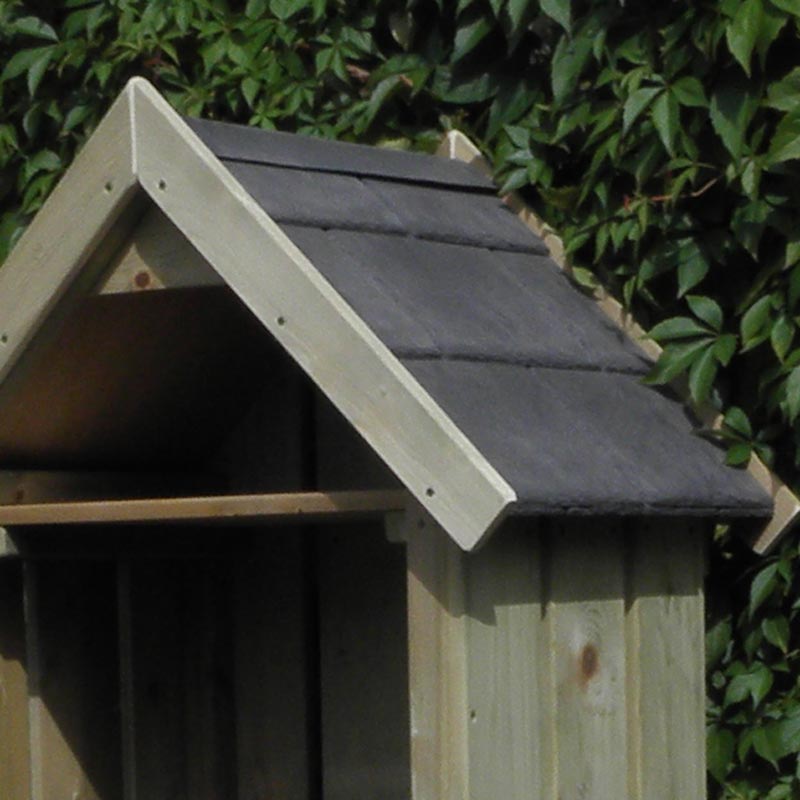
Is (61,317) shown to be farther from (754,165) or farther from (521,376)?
(754,165)

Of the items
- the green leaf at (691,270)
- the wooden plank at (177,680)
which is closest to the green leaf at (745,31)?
the green leaf at (691,270)

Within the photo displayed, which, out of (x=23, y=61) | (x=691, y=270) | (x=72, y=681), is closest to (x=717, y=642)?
(x=691, y=270)

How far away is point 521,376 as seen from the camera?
2.37 m

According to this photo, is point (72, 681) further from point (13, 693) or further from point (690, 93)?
point (690, 93)

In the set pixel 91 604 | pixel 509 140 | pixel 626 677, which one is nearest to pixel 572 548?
pixel 626 677

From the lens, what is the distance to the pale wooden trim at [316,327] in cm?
210

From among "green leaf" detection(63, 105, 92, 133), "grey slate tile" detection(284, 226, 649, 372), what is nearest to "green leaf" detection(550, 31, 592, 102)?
"grey slate tile" detection(284, 226, 649, 372)

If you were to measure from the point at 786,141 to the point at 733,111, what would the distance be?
116 millimetres

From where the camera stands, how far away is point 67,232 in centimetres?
250

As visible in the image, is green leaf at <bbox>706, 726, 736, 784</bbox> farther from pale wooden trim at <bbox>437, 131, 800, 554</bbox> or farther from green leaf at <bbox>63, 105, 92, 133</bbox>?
green leaf at <bbox>63, 105, 92, 133</bbox>

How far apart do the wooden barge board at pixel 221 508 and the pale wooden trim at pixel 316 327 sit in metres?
0.12

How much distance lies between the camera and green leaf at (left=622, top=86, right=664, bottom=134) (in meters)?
2.61

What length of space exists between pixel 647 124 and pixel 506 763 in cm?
90

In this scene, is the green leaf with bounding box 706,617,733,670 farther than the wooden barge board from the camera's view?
Yes
